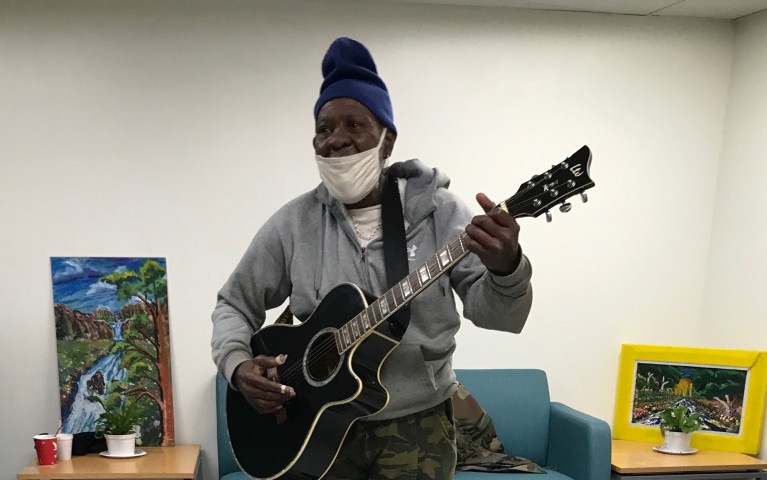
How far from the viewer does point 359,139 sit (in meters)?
1.59

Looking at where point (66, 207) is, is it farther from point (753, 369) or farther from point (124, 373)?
point (753, 369)

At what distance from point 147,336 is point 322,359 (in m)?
1.97

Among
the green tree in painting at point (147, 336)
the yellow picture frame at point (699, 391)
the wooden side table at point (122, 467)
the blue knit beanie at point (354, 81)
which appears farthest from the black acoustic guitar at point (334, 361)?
the yellow picture frame at point (699, 391)

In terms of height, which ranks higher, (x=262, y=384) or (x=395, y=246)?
(x=395, y=246)

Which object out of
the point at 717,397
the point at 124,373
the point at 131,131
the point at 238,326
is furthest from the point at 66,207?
the point at 717,397

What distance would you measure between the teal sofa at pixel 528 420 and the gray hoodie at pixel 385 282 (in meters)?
1.68

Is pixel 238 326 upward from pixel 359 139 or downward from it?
downward

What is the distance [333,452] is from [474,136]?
2.39 metres

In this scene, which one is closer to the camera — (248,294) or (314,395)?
(314,395)

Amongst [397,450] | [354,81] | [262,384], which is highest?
[354,81]

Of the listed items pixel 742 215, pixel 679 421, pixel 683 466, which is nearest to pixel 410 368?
pixel 683 466

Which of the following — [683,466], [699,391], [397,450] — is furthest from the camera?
[699,391]

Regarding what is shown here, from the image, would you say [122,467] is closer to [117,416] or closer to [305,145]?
[117,416]

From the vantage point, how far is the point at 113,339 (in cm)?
331
